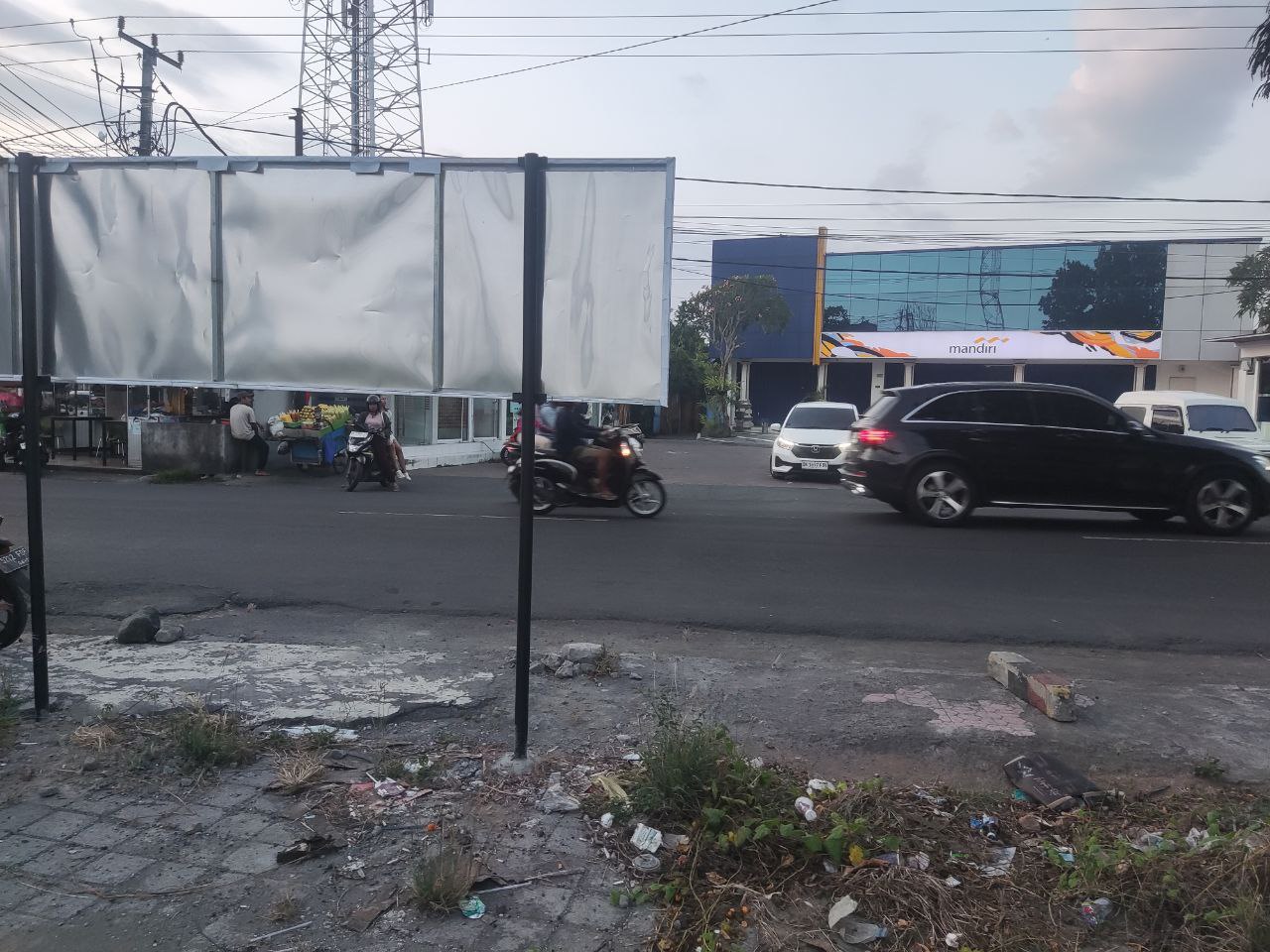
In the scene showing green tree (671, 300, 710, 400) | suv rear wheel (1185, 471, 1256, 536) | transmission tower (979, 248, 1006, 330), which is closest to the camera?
suv rear wheel (1185, 471, 1256, 536)

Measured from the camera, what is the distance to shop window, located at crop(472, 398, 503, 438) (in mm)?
24625

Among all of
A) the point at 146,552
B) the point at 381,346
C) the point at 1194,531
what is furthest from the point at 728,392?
the point at 381,346

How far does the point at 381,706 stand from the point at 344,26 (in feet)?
95.2

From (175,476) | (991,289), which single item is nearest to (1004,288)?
(991,289)

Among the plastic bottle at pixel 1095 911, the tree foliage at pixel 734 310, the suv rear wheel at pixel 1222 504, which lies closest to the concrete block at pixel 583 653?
the plastic bottle at pixel 1095 911

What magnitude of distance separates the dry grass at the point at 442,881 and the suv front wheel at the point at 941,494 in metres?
8.92

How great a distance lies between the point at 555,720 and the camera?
4.51m

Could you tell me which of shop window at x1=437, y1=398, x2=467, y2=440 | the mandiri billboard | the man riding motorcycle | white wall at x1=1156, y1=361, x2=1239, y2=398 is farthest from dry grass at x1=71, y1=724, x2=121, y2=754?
white wall at x1=1156, y1=361, x2=1239, y2=398

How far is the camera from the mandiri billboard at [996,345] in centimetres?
4166

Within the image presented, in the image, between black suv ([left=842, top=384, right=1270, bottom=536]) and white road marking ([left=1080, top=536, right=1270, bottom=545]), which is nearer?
white road marking ([left=1080, top=536, right=1270, bottom=545])

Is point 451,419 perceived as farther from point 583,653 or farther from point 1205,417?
point 583,653

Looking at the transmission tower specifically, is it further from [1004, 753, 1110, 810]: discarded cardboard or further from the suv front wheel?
[1004, 753, 1110, 810]: discarded cardboard

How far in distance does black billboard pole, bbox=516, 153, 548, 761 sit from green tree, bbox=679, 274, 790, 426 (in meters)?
39.6

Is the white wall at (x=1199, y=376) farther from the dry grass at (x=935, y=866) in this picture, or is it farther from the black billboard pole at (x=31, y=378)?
the black billboard pole at (x=31, y=378)
